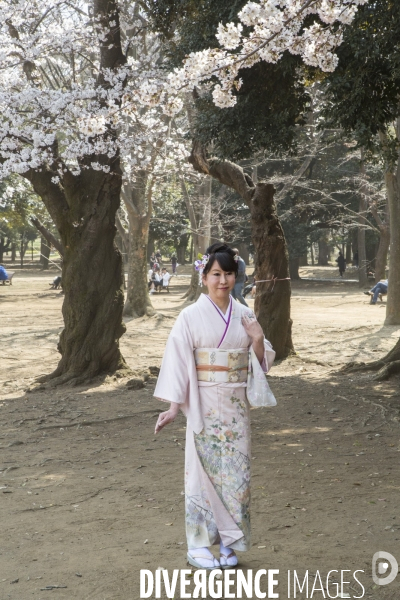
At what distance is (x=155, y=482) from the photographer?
19.8ft

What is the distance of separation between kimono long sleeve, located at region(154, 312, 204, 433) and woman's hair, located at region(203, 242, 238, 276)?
346 millimetres

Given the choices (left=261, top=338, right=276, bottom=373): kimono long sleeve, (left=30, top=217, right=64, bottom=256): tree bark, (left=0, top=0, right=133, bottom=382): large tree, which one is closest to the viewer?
(left=261, top=338, right=276, bottom=373): kimono long sleeve

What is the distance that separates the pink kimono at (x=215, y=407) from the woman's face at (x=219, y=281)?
0.07 m

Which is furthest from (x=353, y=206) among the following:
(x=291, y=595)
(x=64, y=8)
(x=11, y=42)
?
(x=291, y=595)

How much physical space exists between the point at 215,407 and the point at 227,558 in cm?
83

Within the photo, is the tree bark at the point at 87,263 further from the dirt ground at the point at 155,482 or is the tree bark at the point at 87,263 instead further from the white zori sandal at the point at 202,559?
the white zori sandal at the point at 202,559

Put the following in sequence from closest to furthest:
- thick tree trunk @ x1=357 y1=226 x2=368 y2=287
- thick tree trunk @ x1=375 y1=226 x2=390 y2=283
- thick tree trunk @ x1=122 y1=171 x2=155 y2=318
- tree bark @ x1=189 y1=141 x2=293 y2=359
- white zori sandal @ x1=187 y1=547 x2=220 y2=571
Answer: white zori sandal @ x1=187 y1=547 x2=220 y2=571 < tree bark @ x1=189 y1=141 x2=293 y2=359 < thick tree trunk @ x1=122 y1=171 x2=155 y2=318 < thick tree trunk @ x1=375 y1=226 x2=390 y2=283 < thick tree trunk @ x1=357 y1=226 x2=368 y2=287

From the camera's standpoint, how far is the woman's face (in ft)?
13.7

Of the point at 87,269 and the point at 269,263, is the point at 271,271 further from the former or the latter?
the point at 87,269

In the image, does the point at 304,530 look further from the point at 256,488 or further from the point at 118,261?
the point at 118,261

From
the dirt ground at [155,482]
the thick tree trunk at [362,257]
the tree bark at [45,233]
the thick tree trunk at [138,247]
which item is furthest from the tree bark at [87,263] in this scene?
the thick tree trunk at [362,257]

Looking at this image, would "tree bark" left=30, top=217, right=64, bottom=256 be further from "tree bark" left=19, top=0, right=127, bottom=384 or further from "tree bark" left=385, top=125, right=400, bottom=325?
"tree bark" left=385, top=125, right=400, bottom=325

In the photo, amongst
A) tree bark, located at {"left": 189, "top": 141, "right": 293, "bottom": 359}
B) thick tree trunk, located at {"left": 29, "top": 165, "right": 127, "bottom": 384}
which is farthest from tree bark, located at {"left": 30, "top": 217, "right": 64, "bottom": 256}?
tree bark, located at {"left": 189, "top": 141, "right": 293, "bottom": 359}

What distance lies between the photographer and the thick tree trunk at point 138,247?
2005cm
